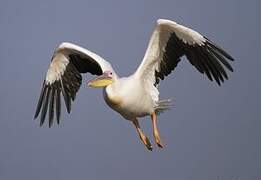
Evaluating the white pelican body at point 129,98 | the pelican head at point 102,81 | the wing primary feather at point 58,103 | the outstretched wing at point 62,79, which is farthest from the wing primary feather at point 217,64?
the wing primary feather at point 58,103

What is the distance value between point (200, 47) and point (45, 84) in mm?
2712

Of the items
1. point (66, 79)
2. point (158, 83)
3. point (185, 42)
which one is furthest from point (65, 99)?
point (185, 42)

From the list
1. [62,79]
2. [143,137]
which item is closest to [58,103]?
[62,79]

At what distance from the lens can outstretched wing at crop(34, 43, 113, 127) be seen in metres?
10.0

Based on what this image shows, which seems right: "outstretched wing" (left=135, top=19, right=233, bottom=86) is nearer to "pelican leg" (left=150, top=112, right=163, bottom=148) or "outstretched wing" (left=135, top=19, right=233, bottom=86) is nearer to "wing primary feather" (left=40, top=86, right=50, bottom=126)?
"pelican leg" (left=150, top=112, right=163, bottom=148)

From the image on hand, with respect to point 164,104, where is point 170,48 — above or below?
above

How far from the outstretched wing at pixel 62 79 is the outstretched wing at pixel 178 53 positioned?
3.67 ft

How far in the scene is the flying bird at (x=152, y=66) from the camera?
8.47 meters

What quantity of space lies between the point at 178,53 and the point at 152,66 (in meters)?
0.41

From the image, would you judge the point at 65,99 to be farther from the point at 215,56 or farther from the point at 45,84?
the point at 215,56

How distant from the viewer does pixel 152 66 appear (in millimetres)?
A: 9227

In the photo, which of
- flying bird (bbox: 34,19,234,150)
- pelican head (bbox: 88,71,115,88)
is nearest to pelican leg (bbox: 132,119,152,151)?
flying bird (bbox: 34,19,234,150)

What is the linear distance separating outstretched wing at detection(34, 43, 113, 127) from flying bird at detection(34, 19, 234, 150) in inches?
0.7

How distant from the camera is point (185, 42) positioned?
898 cm
